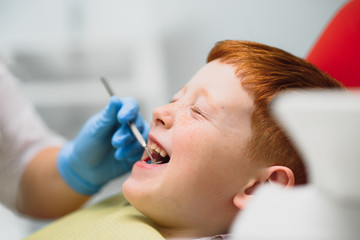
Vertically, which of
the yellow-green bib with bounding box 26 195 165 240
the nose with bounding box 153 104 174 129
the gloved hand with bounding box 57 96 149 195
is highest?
the nose with bounding box 153 104 174 129

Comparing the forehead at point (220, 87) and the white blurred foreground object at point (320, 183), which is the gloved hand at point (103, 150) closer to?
the forehead at point (220, 87)

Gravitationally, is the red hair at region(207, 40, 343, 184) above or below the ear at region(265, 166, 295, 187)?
above

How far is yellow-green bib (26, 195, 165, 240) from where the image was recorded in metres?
0.75

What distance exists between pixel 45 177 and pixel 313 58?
34.9 inches

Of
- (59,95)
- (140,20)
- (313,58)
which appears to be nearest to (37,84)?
(59,95)

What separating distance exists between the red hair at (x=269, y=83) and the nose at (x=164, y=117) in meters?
0.18

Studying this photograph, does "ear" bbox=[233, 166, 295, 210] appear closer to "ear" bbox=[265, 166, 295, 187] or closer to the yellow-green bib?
"ear" bbox=[265, 166, 295, 187]

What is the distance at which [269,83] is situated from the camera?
0.75 metres

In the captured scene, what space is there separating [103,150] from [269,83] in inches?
21.1

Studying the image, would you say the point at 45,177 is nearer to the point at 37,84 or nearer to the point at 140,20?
the point at 37,84

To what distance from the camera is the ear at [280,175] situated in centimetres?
71

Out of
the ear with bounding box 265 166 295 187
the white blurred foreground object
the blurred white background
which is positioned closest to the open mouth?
the ear with bounding box 265 166 295 187

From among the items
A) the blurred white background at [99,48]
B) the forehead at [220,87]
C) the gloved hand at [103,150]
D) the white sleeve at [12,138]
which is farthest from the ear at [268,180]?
the blurred white background at [99,48]

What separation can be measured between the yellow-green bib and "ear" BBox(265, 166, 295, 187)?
26 centimetres
